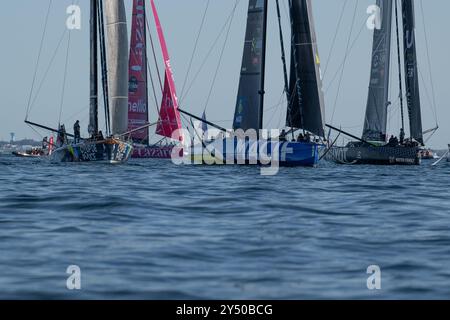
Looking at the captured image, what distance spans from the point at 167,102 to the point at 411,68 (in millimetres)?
20802

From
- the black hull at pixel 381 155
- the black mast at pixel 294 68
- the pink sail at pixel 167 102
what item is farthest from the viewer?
the pink sail at pixel 167 102

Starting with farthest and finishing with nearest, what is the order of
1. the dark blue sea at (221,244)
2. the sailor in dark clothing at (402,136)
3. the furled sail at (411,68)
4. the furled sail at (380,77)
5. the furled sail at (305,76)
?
1. the furled sail at (380,77)
2. the furled sail at (411,68)
3. the sailor in dark clothing at (402,136)
4. the furled sail at (305,76)
5. the dark blue sea at (221,244)

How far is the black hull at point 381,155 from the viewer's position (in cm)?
5341

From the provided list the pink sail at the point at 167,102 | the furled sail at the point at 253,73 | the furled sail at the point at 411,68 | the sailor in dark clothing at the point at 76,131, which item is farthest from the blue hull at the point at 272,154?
the pink sail at the point at 167,102

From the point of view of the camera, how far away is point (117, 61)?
47594mm

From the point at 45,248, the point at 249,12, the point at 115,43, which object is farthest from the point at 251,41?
the point at 45,248

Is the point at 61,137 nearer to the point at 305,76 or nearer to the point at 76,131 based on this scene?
the point at 76,131

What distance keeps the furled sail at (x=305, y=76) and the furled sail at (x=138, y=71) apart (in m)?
26.5

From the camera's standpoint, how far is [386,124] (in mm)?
61406

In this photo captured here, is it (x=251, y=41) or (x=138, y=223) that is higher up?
(x=251, y=41)

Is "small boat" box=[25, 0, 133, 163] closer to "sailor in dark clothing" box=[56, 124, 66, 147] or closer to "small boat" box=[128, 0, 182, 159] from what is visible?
"sailor in dark clothing" box=[56, 124, 66, 147]

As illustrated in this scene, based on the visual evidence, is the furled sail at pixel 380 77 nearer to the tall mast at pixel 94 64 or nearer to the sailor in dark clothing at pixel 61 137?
the sailor in dark clothing at pixel 61 137

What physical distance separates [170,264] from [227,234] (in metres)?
2.81
